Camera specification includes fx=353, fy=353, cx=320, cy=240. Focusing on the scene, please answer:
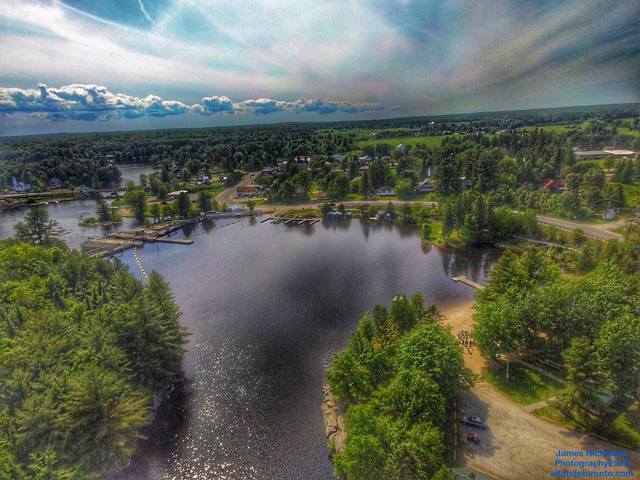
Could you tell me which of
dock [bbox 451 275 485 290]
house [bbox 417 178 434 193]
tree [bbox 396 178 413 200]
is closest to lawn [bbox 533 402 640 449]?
dock [bbox 451 275 485 290]

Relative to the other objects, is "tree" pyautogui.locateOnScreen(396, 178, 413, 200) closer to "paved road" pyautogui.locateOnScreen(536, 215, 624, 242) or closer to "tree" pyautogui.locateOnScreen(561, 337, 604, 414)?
"paved road" pyautogui.locateOnScreen(536, 215, 624, 242)

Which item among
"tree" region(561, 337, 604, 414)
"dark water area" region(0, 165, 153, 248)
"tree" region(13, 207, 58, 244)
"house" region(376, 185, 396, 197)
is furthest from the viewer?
"house" region(376, 185, 396, 197)

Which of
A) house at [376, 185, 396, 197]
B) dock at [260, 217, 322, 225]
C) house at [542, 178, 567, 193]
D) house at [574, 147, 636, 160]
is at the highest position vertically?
house at [574, 147, 636, 160]

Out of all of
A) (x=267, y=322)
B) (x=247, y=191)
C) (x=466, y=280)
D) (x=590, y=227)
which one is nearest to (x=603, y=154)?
(x=590, y=227)

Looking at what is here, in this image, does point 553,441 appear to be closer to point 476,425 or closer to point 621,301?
point 476,425

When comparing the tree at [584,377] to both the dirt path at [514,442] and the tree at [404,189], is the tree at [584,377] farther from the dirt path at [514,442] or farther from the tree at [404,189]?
the tree at [404,189]

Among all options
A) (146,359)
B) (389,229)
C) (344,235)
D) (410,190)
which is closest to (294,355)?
(146,359)
